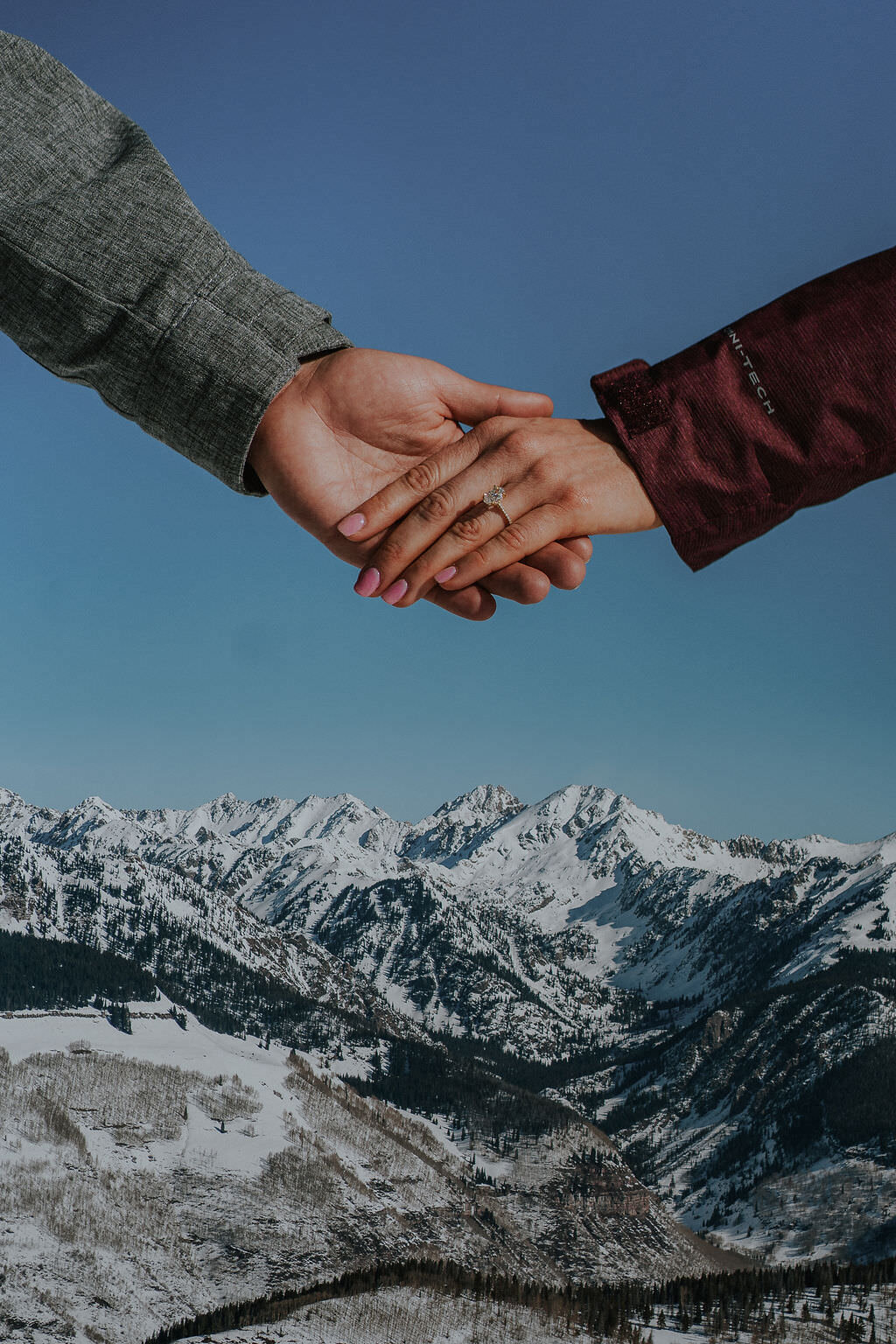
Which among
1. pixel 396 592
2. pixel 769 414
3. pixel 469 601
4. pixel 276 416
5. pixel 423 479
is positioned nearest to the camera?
pixel 769 414

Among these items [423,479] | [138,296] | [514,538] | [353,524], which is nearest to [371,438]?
[423,479]

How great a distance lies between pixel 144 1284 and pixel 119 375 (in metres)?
232

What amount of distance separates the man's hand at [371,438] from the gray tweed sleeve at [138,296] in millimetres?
279

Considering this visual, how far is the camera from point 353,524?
15.3 ft

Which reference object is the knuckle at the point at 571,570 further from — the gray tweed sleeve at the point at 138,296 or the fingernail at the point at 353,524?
the gray tweed sleeve at the point at 138,296

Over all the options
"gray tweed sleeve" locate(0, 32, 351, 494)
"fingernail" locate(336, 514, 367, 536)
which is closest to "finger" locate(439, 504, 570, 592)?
"fingernail" locate(336, 514, 367, 536)

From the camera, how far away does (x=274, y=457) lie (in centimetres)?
432

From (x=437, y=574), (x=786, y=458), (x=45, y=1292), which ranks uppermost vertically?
(x=786, y=458)

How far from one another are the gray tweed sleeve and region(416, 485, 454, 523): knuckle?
0.88 meters

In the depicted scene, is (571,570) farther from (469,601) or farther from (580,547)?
(469,601)

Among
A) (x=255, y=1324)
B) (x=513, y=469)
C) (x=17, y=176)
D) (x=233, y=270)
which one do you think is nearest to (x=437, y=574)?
(x=513, y=469)

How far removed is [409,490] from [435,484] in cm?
14

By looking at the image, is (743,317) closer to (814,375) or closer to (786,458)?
(814,375)

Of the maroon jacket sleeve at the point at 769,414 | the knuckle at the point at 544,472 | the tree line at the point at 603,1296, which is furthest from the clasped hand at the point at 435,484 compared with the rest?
the tree line at the point at 603,1296
